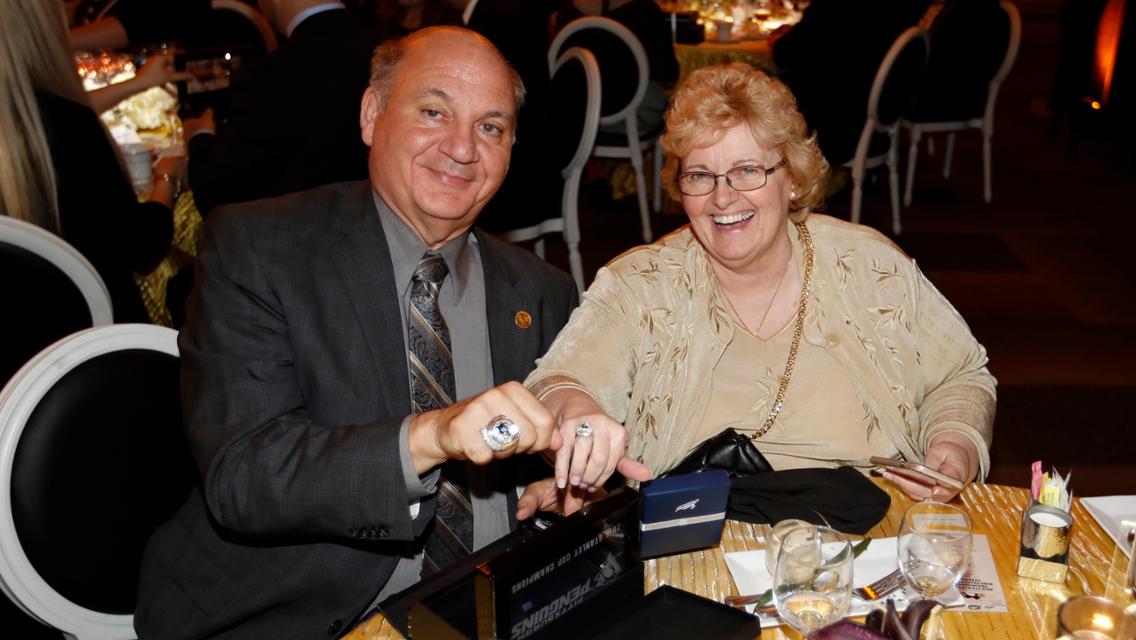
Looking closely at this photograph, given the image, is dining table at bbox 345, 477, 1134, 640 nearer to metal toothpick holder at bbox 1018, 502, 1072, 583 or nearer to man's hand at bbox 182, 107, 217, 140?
metal toothpick holder at bbox 1018, 502, 1072, 583

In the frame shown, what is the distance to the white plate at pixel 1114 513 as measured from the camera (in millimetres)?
1583

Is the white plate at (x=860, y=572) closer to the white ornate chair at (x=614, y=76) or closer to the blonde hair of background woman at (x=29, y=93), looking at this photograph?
the blonde hair of background woman at (x=29, y=93)

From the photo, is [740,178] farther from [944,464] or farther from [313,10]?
[313,10]

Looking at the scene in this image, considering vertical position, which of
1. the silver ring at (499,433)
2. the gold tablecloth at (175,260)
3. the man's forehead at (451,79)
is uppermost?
the man's forehead at (451,79)

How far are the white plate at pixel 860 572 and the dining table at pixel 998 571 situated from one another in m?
0.02

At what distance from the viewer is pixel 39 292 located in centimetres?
244

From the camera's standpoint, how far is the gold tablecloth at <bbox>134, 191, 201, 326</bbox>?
339 centimetres

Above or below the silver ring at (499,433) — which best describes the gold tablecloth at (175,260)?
Answer: below

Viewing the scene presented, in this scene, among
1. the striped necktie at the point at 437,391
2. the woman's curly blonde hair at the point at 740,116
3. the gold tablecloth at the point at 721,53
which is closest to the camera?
the striped necktie at the point at 437,391

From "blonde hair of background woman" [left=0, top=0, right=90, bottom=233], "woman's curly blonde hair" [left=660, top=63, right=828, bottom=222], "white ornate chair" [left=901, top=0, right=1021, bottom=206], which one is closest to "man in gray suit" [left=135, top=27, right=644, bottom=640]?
"woman's curly blonde hair" [left=660, top=63, right=828, bottom=222]

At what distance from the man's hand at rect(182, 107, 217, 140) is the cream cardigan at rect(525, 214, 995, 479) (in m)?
2.01

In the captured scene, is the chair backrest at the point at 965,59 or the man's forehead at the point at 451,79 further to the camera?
the chair backrest at the point at 965,59

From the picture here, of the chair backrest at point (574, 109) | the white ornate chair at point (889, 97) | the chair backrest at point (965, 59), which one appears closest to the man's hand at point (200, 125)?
the chair backrest at point (574, 109)

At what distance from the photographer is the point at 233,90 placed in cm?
322
